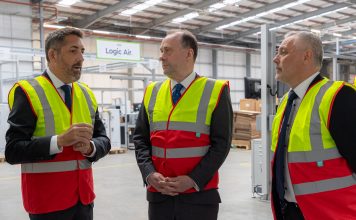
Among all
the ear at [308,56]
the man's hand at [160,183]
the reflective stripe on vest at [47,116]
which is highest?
the ear at [308,56]

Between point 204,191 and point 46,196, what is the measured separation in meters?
0.88

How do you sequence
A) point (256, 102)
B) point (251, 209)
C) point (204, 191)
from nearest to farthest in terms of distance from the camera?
point (204, 191)
point (251, 209)
point (256, 102)

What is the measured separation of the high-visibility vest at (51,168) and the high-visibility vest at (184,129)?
18.3 inches

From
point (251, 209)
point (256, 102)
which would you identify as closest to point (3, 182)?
point (251, 209)

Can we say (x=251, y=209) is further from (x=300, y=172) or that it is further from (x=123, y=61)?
(x=123, y=61)

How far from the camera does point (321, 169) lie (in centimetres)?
202

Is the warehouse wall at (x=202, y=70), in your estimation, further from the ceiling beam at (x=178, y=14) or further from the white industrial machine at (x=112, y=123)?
the white industrial machine at (x=112, y=123)

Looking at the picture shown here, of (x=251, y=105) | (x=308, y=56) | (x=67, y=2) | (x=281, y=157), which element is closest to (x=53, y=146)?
(x=281, y=157)

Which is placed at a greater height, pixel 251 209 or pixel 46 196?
pixel 46 196

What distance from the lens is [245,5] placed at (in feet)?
57.1

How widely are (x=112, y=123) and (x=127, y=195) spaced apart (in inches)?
243

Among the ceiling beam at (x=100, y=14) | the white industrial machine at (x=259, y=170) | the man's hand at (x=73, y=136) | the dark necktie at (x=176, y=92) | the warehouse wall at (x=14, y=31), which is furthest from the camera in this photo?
the ceiling beam at (x=100, y=14)

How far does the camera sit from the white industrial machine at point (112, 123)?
12.4 m

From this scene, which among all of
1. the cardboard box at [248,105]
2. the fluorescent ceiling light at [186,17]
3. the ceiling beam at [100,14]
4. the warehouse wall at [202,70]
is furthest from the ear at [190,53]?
the warehouse wall at [202,70]
